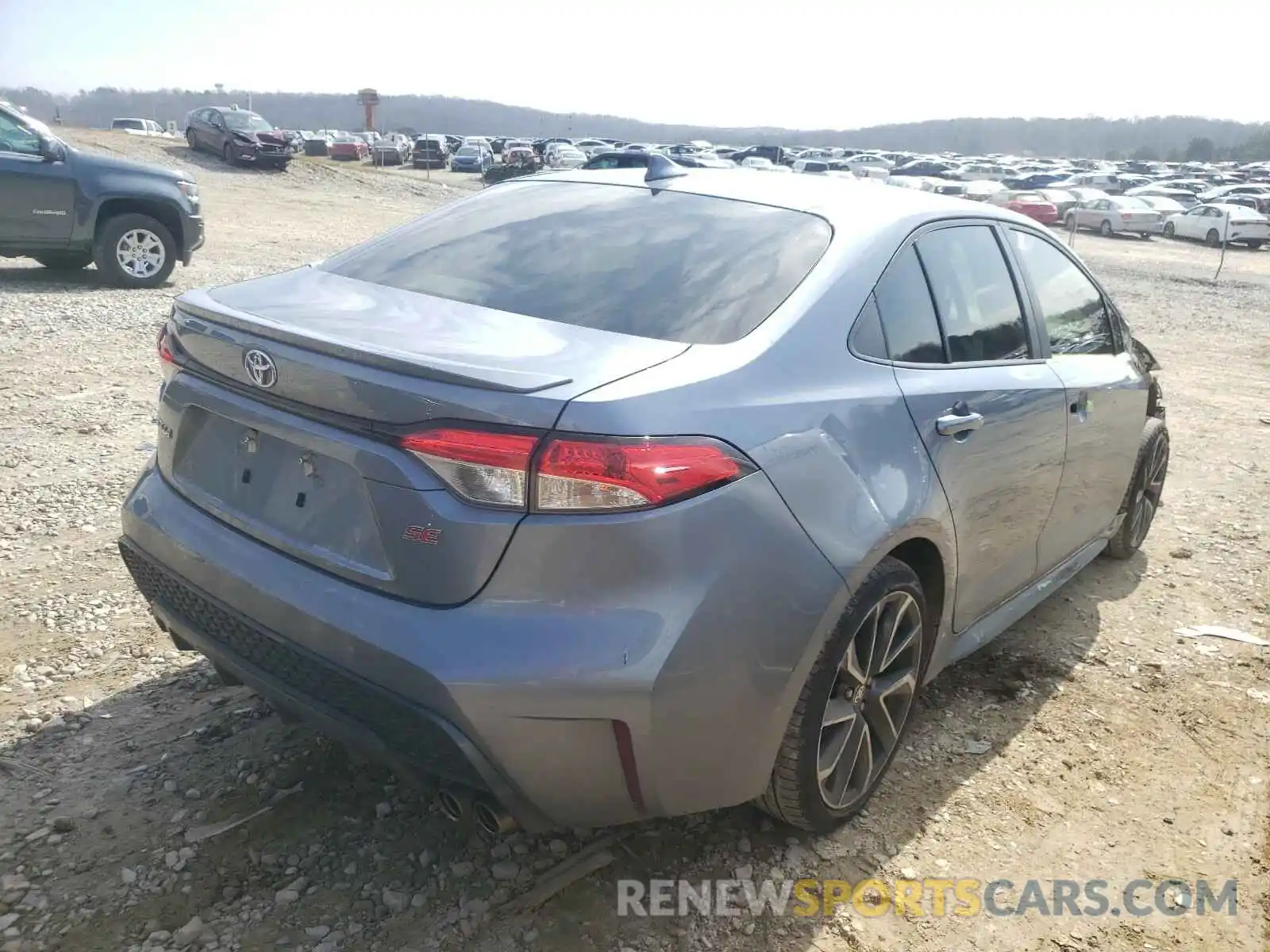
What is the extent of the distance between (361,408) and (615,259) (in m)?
0.95

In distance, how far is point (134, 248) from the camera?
10469mm

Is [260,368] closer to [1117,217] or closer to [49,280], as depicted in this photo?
[49,280]

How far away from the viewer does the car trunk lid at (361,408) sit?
2062 millimetres

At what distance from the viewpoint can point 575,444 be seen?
2008 mm

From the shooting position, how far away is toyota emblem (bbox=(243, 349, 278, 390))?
2314 mm

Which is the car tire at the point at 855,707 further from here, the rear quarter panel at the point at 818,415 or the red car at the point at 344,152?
the red car at the point at 344,152

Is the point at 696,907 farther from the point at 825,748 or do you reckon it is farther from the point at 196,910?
the point at 196,910

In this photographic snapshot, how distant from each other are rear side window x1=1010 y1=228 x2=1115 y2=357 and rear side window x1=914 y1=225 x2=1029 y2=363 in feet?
0.76

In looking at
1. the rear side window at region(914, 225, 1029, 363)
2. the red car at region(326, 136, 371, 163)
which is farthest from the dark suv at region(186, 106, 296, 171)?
the rear side window at region(914, 225, 1029, 363)

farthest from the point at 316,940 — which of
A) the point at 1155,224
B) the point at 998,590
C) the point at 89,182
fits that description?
the point at 1155,224

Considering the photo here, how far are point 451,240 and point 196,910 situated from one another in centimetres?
195

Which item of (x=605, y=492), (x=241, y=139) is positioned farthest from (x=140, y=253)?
(x=241, y=139)

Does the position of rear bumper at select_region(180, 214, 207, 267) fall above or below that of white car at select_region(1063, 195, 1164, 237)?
above

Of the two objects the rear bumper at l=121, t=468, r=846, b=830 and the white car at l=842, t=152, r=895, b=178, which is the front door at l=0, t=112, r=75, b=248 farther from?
the white car at l=842, t=152, r=895, b=178
